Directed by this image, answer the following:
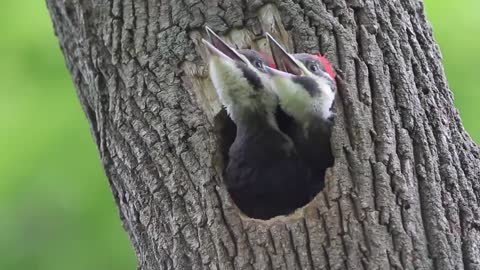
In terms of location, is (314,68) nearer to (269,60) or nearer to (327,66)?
(327,66)

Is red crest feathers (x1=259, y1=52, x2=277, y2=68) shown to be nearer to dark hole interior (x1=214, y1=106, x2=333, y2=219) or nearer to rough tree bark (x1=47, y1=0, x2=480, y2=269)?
rough tree bark (x1=47, y1=0, x2=480, y2=269)

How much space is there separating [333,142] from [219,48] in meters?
0.49

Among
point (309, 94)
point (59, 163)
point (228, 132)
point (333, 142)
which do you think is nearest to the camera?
point (333, 142)

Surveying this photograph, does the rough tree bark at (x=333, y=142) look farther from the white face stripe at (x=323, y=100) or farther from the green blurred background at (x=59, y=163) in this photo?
the green blurred background at (x=59, y=163)

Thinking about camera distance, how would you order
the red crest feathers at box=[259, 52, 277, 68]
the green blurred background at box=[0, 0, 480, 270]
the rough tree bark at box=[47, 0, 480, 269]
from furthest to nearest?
the green blurred background at box=[0, 0, 480, 270]
the red crest feathers at box=[259, 52, 277, 68]
the rough tree bark at box=[47, 0, 480, 269]

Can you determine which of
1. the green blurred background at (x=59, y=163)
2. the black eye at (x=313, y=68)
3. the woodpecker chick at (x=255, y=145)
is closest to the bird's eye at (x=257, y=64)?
the woodpecker chick at (x=255, y=145)

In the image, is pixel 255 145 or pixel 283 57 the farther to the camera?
pixel 255 145

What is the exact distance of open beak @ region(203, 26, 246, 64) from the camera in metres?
2.76

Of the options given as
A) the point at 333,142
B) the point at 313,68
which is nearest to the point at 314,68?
the point at 313,68

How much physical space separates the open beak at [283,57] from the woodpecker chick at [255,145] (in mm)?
54

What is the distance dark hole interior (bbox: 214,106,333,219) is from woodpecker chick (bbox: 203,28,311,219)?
0.04 ft

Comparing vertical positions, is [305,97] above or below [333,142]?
above

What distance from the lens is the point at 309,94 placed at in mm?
2863

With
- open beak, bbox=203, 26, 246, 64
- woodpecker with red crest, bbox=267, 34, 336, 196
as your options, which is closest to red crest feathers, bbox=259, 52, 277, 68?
woodpecker with red crest, bbox=267, 34, 336, 196
